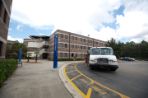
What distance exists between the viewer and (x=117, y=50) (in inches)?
2196

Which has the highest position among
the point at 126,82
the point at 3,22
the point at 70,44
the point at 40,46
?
the point at 70,44

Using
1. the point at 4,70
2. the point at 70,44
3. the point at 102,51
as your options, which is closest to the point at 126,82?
the point at 102,51

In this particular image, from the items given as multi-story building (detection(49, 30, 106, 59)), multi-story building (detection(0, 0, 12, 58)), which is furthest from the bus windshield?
multi-story building (detection(49, 30, 106, 59))

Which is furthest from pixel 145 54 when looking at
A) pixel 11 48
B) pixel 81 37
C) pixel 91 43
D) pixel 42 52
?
pixel 11 48

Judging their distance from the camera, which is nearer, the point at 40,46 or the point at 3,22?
the point at 3,22

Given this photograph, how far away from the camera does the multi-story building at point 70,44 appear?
4244cm

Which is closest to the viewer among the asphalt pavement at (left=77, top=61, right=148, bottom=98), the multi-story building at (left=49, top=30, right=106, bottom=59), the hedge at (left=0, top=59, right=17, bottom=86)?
the asphalt pavement at (left=77, top=61, right=148, bottom=98)

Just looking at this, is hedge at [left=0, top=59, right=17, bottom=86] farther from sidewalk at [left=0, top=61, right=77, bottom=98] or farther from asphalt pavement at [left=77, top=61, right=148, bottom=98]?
asphalt pavement at [left=77, top=61, right=148, bottom=98]

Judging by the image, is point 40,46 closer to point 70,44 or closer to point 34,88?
point 70,44

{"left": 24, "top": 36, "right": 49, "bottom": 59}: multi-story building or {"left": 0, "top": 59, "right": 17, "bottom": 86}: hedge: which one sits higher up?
{"left": 24, "top": 36, "right": 49, "bottom": 59}: multi-story building

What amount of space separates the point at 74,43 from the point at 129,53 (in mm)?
36199

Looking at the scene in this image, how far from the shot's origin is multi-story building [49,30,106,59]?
139 ft

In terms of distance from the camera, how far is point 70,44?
45344 millimetres

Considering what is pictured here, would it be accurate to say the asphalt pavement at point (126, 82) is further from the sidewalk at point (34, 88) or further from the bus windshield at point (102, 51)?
the bus windshield at point (102, 51)
